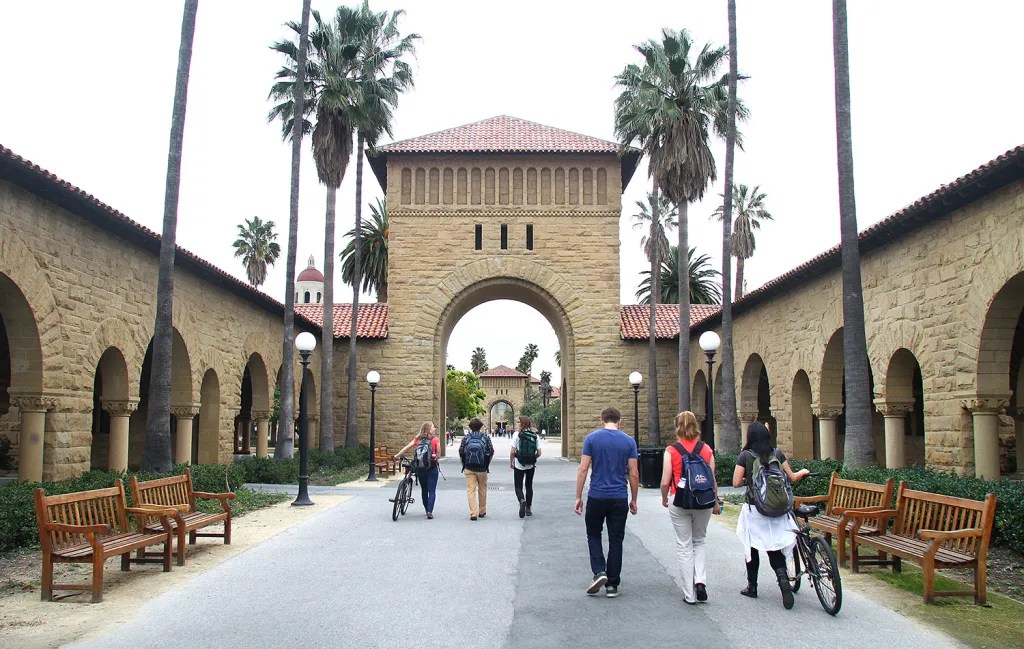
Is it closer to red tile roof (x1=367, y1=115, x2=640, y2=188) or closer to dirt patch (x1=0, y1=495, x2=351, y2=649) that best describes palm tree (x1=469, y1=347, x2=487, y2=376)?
red tile roof (x1=367, y1=115, x2=640, y2=188)

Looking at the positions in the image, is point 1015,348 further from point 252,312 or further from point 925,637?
point 252,312

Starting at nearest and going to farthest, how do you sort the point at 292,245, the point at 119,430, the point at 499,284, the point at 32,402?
the point at 32,402, the point at 119,430, the point at 292,245, the point at 499,284

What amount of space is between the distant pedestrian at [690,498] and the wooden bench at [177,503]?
5079 millimetres

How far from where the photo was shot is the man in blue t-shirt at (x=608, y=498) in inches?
289

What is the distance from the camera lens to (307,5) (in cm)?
2158

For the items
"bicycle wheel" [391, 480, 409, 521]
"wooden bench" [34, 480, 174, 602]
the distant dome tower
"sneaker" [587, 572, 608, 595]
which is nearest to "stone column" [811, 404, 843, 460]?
"bicycle wheel" [391, 480, 409, 521]

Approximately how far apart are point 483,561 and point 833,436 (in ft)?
40.9

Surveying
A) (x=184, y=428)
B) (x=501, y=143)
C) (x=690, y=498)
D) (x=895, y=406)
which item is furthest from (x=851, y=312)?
(x=501, y=143)

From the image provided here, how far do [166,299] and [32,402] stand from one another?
255 cm

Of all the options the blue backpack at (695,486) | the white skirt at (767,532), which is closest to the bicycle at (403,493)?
the blue backpack at (695,486)

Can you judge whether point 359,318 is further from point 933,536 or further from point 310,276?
point 310,276

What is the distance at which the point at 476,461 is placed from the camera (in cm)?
1265

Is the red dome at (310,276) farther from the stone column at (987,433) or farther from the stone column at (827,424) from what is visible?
the stone column at (987,433)

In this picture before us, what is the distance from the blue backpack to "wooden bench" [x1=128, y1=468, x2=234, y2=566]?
17.0 ft
